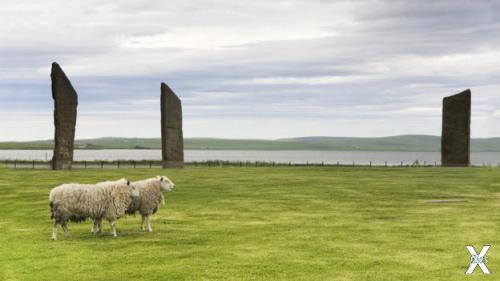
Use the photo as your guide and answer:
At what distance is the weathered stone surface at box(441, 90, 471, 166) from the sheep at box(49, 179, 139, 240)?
50.5 metres

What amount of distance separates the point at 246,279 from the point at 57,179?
33375 mm

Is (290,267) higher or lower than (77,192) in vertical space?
lower

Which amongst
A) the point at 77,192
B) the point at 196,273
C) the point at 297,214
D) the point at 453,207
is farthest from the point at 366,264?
the point at 453,207

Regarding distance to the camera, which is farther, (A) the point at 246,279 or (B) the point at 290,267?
(B) the point at 290,267

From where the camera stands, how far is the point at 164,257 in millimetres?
18188

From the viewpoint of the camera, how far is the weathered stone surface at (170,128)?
59.8m

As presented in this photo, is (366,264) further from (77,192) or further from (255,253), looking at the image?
(77,192)

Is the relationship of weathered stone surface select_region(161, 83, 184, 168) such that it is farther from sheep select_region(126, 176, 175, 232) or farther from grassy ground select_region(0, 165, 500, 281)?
sheep select_region(126, 176, 175, 232)

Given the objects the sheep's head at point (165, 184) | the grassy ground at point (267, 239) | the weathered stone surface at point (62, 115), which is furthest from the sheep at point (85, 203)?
the weathered stone surface at point (62, 115)

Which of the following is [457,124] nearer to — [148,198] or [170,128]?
[170,128]

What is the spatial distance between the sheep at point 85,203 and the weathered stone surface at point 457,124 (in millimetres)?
50456

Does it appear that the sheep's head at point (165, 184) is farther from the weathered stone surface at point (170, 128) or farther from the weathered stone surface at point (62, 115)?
the weathered stone surface at point (170, 128)

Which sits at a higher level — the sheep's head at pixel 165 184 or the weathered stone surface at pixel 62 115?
the weathered stone surface at pixel 62 115

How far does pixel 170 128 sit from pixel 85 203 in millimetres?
39300
